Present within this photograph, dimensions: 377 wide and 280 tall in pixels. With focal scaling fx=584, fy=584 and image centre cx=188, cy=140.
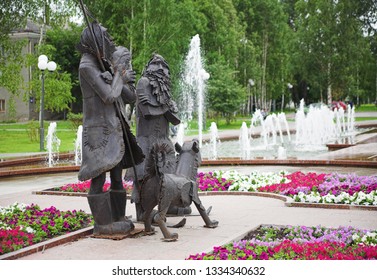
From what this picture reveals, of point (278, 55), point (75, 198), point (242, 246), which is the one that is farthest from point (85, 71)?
point (278, 55)

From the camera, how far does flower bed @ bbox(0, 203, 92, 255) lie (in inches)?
259

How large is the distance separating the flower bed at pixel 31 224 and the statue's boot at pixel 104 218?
529 mm

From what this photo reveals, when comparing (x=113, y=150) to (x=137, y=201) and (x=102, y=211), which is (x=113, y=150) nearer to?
(x=102, y=211)

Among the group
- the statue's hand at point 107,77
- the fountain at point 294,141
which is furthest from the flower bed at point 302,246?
the fountain at point 294,141

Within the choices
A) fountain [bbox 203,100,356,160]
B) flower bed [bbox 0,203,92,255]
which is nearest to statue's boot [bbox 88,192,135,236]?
flower bed [bbox 0,203,92,255]

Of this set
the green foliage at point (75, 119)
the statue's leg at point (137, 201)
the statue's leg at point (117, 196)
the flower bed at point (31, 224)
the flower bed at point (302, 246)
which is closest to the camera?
the flower bed at point (302, 246)

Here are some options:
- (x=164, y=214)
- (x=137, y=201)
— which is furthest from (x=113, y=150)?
(x=137, y=201)

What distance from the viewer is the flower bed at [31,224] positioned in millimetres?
6574

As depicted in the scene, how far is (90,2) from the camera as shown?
1564 inches

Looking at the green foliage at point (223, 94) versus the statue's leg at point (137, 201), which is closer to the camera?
the statue's leg at point (137, 201)

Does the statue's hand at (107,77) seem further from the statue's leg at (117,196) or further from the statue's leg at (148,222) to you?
the statue's leg at (148,222)

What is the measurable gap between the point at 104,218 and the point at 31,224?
1040 mm

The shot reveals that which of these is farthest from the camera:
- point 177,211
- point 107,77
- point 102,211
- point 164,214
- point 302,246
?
point 177,211

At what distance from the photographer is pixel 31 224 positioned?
744 centimetres
